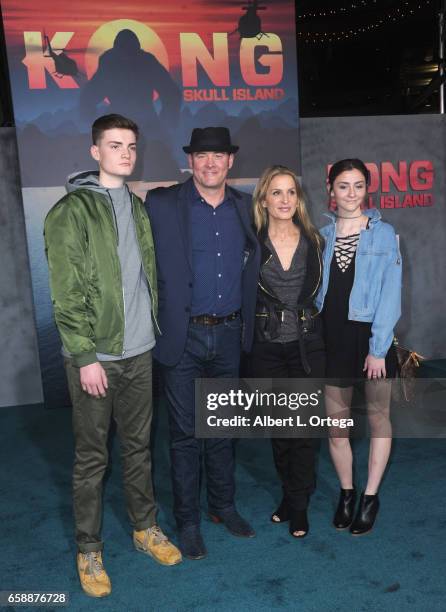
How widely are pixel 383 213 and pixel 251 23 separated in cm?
197

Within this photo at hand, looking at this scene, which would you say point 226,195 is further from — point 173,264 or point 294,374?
point 294,374

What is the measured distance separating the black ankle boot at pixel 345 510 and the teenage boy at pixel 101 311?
79cm

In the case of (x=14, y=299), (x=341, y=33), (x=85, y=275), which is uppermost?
(x=341, y=33)

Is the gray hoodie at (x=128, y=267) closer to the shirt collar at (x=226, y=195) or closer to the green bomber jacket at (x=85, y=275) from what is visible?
the green bomber jacket at (x=85, y=275)

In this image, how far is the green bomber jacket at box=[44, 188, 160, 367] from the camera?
7.40 ft

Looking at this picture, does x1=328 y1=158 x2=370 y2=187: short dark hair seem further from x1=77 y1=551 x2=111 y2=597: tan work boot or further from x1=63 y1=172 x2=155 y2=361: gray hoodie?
x1=77 y1=551 x2=111 y2=597: tan work boot

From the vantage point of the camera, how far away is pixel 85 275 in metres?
2.30

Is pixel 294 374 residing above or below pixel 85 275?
below

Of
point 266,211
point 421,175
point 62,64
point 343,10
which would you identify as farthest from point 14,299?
point 343,10

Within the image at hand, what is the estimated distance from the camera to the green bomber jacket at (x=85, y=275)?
7.40 ft

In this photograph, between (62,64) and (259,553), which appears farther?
(62,64)

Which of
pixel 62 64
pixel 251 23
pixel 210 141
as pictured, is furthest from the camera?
pixel 251 23

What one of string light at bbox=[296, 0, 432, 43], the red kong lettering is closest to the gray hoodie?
the red kong lettering

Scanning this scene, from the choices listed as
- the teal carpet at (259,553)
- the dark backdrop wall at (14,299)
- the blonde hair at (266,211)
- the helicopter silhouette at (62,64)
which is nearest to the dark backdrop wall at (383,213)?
the dark backdrop wall at (14,299)
